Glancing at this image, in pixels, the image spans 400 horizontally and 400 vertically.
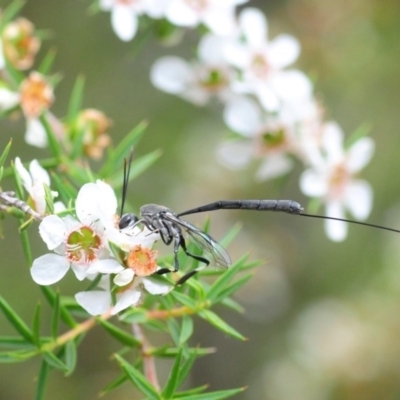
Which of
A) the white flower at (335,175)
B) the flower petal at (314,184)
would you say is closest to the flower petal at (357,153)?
the white flower at (335,175)

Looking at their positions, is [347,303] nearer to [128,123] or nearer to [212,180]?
[212,180]

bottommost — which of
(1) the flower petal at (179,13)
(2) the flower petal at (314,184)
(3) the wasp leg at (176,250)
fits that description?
(3) the wasp leg at (176,250)

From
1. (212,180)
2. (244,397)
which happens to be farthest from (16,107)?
(244,397)

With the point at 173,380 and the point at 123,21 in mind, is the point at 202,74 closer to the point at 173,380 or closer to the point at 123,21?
the point at 123,21

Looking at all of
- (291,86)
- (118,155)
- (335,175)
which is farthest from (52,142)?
(335,175)

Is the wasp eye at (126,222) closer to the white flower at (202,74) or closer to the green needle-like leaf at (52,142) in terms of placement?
the green needle-like leaf at (52,142)

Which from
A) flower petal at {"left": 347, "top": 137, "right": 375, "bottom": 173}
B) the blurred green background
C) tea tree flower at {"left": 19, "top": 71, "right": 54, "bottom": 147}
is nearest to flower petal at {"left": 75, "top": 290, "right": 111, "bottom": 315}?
tea tree flower at {"left": 19, "top": 71, "right": 54, "bottom": 147}

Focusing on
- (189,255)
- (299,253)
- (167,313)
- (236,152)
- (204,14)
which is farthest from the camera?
(299,253)
